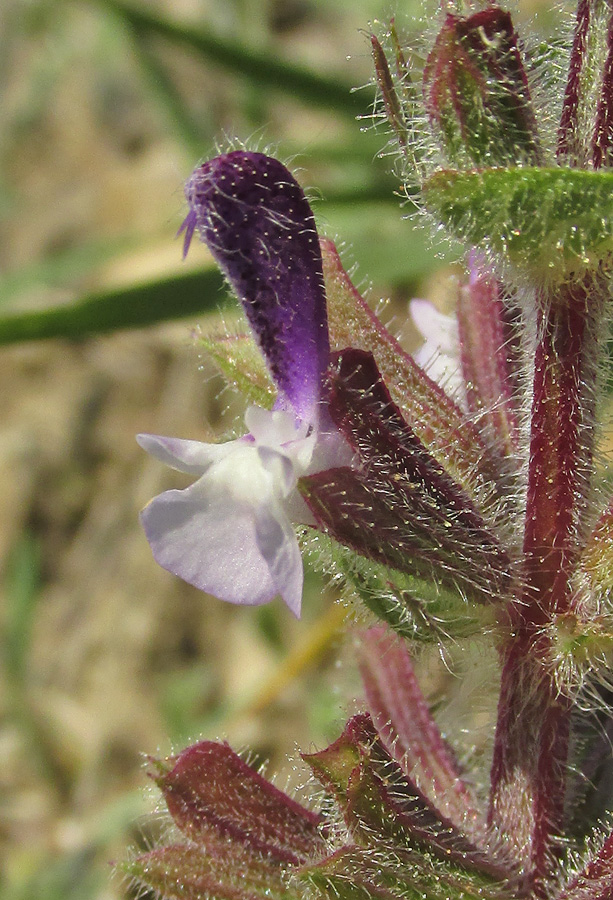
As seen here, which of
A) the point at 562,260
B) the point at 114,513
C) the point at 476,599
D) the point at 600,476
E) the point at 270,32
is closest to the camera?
the point at 562,260

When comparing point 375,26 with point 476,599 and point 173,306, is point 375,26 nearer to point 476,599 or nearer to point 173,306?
point 476,599

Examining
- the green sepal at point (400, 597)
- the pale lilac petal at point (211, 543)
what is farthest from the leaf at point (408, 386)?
the pale lilac petal at point (211, 543)

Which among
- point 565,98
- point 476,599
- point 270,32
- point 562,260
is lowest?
point 270,32

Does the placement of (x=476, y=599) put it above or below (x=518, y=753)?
above

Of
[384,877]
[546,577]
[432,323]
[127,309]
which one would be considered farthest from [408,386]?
[127,309]

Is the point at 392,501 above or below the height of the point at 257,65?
above

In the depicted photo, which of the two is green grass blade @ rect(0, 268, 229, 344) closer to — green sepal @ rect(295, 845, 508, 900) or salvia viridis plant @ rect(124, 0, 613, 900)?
salvia viridis plant @ rect(124, 0, 613, 900)

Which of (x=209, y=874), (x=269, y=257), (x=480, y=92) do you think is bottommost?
(x=209, y=874)

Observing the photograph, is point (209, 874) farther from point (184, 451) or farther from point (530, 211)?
point (530, 211)

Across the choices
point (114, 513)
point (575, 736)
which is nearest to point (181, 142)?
point (114, 513)
